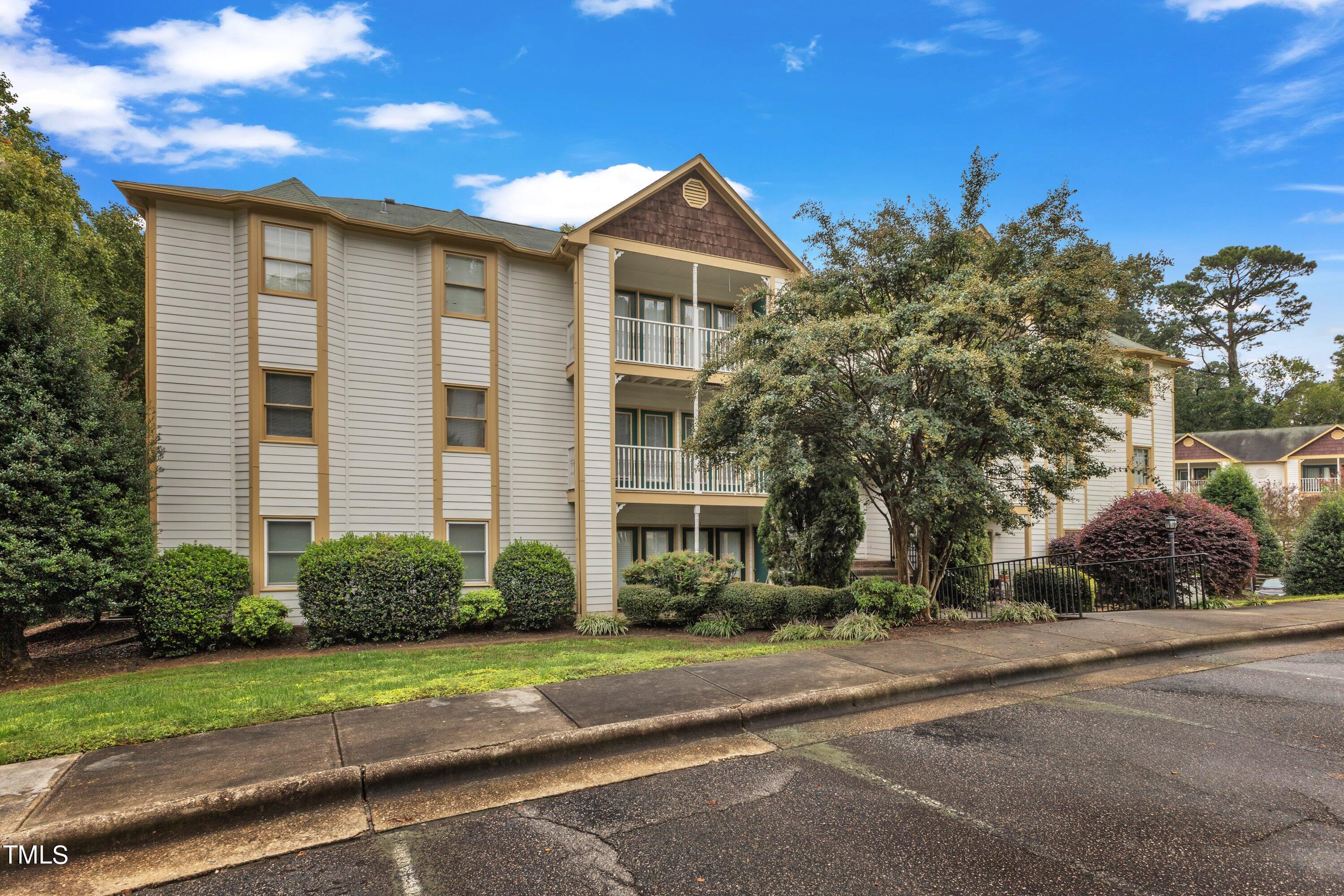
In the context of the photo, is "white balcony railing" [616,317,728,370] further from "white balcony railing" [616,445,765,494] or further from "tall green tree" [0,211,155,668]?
"tall green tree" [0,211,155,668]

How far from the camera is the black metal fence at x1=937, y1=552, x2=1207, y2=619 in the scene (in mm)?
12344

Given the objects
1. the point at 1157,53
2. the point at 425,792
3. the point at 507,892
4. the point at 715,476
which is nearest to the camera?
the point at 507,892

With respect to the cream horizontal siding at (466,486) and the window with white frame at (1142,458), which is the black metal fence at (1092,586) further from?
the window with white frame at (1142,458)

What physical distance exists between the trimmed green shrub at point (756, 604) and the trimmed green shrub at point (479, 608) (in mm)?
4309

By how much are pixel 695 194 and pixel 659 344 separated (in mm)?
3767

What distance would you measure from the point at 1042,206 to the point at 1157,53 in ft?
23.8

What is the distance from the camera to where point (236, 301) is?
13.1 meters

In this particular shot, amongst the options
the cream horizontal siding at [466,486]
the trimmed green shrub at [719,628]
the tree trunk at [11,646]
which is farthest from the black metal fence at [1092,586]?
the tree trunk at [11,646]

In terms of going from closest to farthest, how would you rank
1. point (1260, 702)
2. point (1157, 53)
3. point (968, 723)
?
point (968, 723), point (1260, 702), point (1157, 53)

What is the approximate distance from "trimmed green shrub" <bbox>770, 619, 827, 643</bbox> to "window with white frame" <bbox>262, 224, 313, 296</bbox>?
11283 millimetres

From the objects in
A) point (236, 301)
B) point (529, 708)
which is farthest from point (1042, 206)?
point (236, 301)

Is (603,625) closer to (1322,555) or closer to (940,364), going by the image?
(940,364)

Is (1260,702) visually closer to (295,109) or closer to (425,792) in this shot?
(425,792)

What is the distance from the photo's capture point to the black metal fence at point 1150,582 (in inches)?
489
